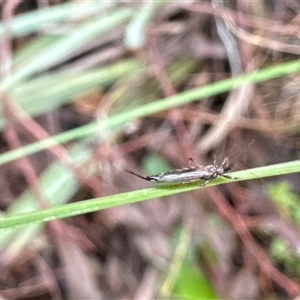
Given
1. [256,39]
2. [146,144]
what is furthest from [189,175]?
[256,39]

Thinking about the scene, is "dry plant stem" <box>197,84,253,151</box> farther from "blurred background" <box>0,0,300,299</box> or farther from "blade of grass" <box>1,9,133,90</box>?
"blade of grass" <box>1,9,133,90</box>

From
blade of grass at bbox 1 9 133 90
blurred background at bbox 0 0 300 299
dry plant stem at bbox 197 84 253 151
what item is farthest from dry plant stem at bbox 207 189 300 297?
blade of grass at bbox 1 9 133 90

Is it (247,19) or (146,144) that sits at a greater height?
(247,19)

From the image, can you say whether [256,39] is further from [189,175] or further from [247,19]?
[189,175]

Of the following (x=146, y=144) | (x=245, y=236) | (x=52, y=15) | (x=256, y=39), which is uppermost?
(x=52, y=15)

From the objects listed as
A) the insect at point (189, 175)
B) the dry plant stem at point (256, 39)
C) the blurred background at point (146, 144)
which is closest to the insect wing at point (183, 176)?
the insect at point (189, 175)

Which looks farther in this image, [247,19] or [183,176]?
[247,19]

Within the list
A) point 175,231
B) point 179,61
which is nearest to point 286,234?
point 175,231

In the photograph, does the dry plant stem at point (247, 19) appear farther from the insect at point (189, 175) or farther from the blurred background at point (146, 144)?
the insect at point (189, 175)

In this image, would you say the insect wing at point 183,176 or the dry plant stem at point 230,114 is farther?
the dry plant stem at point 230,114
